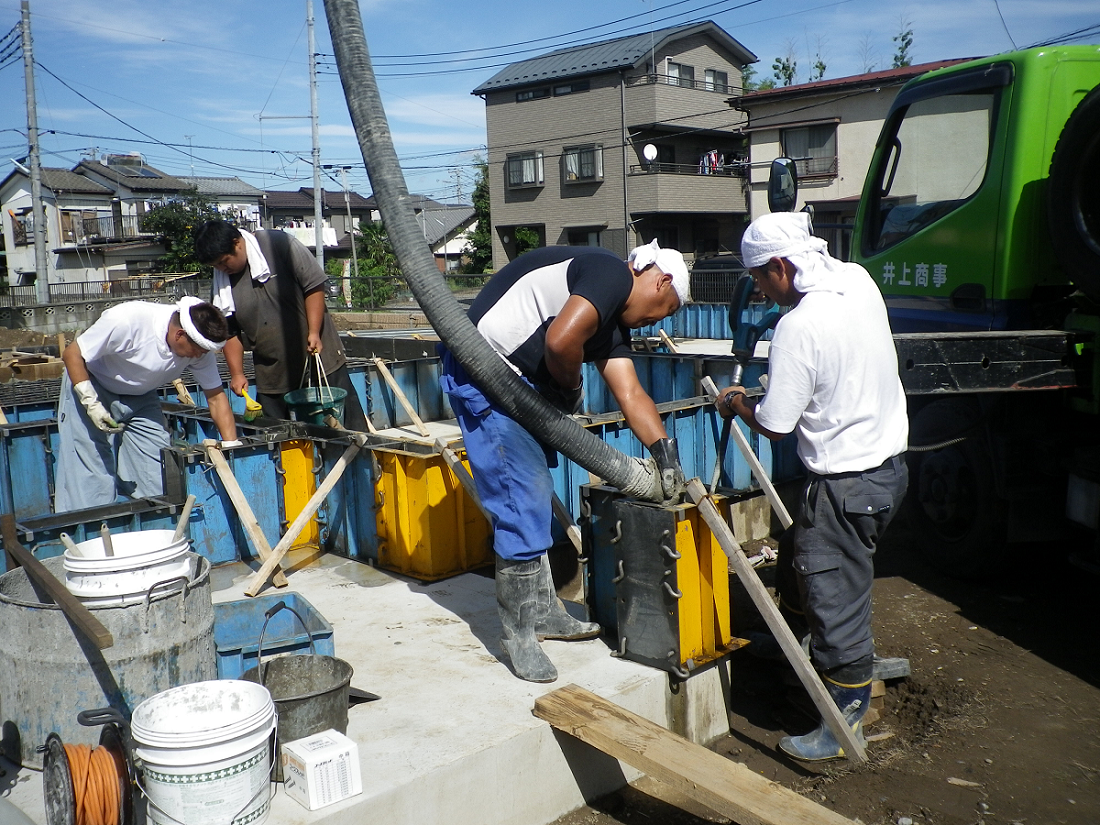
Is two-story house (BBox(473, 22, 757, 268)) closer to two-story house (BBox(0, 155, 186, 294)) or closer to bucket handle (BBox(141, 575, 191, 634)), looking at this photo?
two-story house (BBox(0, 155, 186, 294))

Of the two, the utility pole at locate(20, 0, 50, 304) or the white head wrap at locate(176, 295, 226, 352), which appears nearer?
the white head wrap at locate(176, 295, 226, 352)

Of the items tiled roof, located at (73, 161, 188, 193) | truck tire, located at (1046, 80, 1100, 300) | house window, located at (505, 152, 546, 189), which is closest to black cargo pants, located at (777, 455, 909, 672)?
truck tire, located at (1046, 80, 1100, 300)

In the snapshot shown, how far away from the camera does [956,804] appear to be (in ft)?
10.9

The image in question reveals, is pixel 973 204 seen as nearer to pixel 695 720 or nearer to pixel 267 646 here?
pixel 695 720

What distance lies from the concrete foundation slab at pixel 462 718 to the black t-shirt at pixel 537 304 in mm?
1257

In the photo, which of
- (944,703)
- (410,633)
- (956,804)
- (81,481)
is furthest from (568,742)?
(81,481)

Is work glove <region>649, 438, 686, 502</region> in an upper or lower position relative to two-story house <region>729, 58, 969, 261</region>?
lower

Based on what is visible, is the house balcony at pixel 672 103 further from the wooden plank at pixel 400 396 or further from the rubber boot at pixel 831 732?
the rubber boot at pixel 831 732

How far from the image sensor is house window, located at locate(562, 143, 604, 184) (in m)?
32.9

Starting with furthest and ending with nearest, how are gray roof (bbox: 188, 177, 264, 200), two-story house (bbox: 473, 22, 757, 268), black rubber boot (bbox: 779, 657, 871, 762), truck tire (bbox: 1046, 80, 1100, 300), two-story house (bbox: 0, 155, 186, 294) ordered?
gray roof (bbox: 188, 177, 264, 200), two-story house (bbox: 0, 155, 186, 294), two-story house (bbox: 473, 22, 757, 268), truck tire (bbox: 1046, 80, 1100, 300), black rubber boot (bbox: 779, 657, 871, 762)

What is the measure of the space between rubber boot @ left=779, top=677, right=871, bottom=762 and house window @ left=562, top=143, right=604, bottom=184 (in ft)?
101

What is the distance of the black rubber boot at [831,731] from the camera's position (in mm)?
3518

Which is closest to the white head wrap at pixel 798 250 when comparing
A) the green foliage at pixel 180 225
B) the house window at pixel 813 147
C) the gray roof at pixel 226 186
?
the house window at pixel 813 147

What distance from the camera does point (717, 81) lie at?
35719 mm
